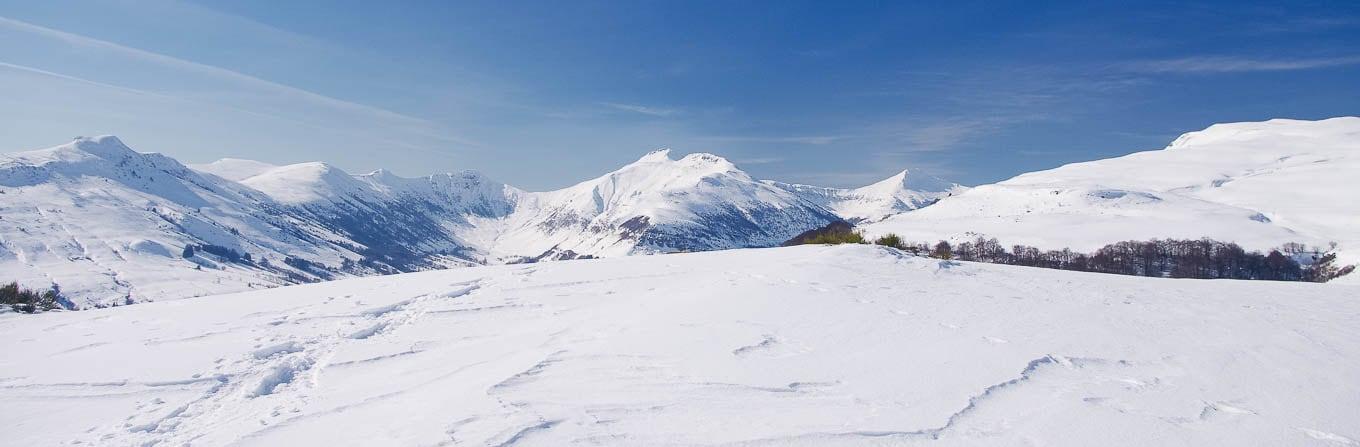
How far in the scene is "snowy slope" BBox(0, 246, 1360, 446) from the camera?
17.7 ft

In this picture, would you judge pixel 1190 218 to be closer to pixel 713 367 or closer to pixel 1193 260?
pixel 1193 260

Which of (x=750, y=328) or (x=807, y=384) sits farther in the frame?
(x=750, y=328)

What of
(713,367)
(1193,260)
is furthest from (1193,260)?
(713,367)

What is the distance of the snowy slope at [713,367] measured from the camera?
539 centimetres

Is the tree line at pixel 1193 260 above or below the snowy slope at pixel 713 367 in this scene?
above

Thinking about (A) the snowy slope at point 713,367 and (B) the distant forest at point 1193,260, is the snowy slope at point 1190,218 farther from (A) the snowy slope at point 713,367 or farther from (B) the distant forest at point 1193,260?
(A) the snowy slope at point 713,367

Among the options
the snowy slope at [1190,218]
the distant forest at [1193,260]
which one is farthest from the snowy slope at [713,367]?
the snowy slope at [1190,218]

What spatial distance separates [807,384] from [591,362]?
8.46 ft

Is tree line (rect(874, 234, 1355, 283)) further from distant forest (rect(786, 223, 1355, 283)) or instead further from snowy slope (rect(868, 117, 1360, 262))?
snowy slope (rect(868, 117, 1360, 262))

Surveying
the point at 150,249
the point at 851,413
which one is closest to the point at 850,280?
the point at 851,413

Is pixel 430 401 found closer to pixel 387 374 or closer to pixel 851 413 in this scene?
pixel 387 374

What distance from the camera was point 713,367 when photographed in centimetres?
707

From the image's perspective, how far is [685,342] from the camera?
818 centimetres

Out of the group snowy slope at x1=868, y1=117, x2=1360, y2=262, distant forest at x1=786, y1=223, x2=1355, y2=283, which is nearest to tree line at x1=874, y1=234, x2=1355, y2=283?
distant forest at x1=786, y1=223, x2=1355, y2=283
